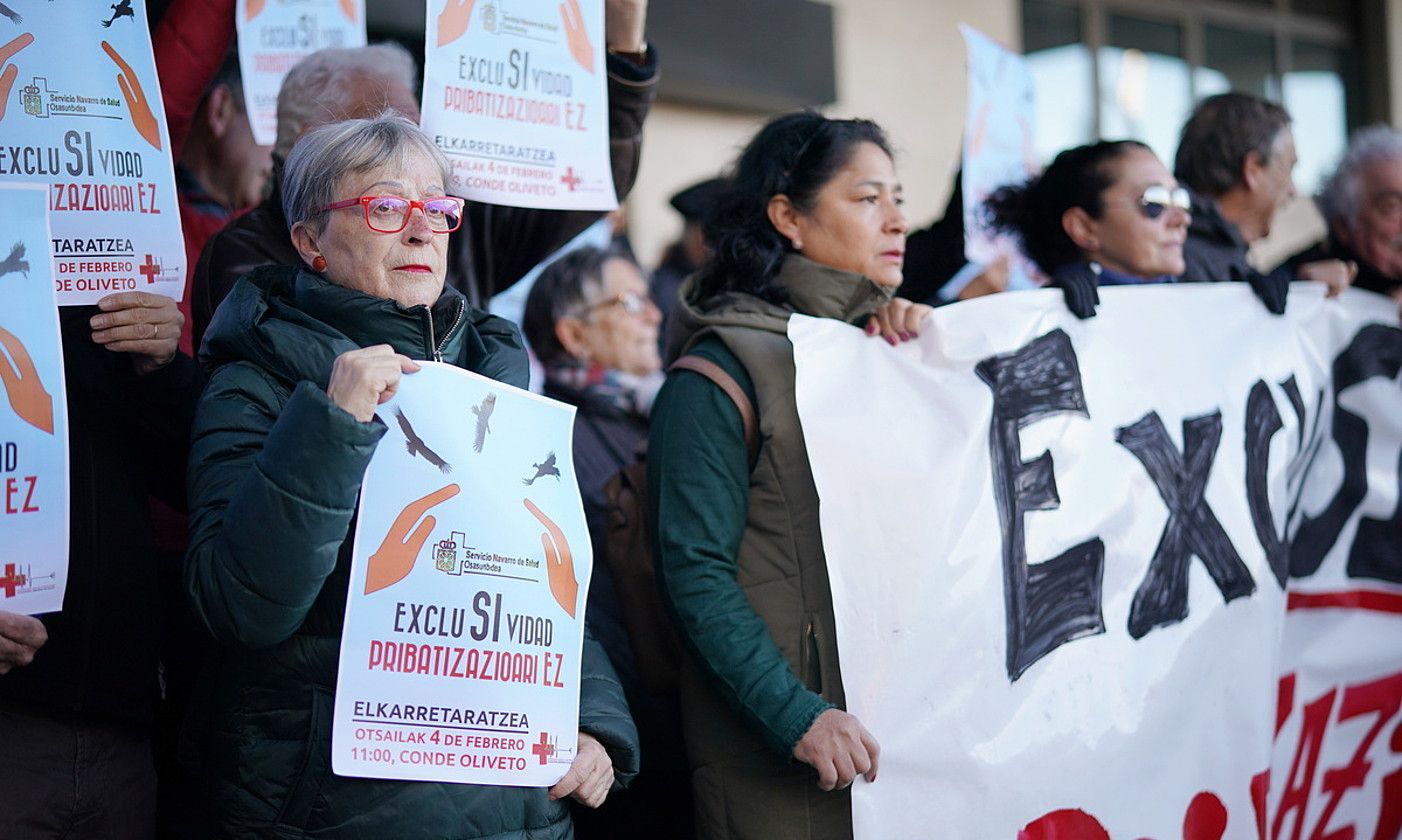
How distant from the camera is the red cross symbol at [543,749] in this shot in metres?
2.19

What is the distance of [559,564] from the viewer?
2.26m

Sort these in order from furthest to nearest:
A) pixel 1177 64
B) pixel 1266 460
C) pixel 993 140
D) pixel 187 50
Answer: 1. pixel 1177 64
2. pixel 993 140
3. pixel 1266 460
4. pixel 187 50

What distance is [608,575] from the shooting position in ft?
10.9

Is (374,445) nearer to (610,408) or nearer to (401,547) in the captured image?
(401,547)

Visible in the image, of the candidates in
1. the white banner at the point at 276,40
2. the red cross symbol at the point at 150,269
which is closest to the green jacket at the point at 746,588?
the red cross symbol at the point at 150,269

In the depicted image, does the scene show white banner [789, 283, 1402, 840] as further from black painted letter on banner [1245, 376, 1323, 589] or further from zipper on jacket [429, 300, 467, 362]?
→ zipper on jacket [429, 300, 467, 362]

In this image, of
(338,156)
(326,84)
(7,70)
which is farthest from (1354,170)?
(7,70)

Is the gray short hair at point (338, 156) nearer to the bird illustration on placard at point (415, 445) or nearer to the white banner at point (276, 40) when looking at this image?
the bird illustration on placard at point (415, 445)

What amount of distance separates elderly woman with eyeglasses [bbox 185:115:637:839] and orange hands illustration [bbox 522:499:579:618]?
20 cm

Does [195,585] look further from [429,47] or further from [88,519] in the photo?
[429,47]

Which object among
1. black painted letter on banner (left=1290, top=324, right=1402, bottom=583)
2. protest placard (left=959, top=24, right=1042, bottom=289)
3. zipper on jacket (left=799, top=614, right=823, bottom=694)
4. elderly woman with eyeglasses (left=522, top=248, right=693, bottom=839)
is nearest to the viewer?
zipper on jacket (left=799, top=614, right=823, bottom=694)

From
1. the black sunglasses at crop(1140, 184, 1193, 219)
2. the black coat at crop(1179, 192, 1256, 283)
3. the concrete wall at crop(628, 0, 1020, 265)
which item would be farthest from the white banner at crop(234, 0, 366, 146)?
the concrete wall at crop(628, 0, 1020, 265)

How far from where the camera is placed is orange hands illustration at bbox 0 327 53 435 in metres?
2.18

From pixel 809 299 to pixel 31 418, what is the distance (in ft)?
4.76
